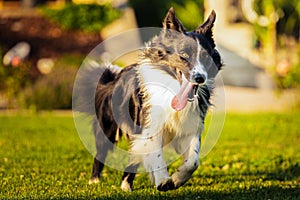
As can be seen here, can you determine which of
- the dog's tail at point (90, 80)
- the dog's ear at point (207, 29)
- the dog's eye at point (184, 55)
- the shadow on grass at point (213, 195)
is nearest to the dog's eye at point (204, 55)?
the dog's eye at point (184, 55)

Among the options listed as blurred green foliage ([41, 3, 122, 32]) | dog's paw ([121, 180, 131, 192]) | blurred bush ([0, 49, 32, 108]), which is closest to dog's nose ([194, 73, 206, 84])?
dog's paw ([121, 180, 131, 192])

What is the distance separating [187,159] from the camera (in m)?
5.60

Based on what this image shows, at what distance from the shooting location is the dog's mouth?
5.38m

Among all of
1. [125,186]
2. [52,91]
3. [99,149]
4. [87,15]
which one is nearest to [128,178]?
[125,186]

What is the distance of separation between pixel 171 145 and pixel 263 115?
7452 millimetres

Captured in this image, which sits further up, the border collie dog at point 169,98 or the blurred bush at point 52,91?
the border collie dog at point 169,98

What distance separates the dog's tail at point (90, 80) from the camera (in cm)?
674

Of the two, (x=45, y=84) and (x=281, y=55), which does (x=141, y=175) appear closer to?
(x=45, y=84)

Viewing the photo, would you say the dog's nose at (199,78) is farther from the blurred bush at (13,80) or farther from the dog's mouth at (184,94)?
the blurred bush at (13,80)

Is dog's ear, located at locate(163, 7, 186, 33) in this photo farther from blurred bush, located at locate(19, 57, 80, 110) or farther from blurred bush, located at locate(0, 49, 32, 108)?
blurred bush, located at locate(0, 49, 32, 108)

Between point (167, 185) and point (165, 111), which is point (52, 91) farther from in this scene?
point (167, 185)

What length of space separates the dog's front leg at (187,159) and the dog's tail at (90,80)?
1255 mm

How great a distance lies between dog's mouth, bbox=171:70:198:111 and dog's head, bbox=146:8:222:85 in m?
0.06

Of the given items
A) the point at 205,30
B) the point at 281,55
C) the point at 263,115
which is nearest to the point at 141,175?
the point at 205,30
